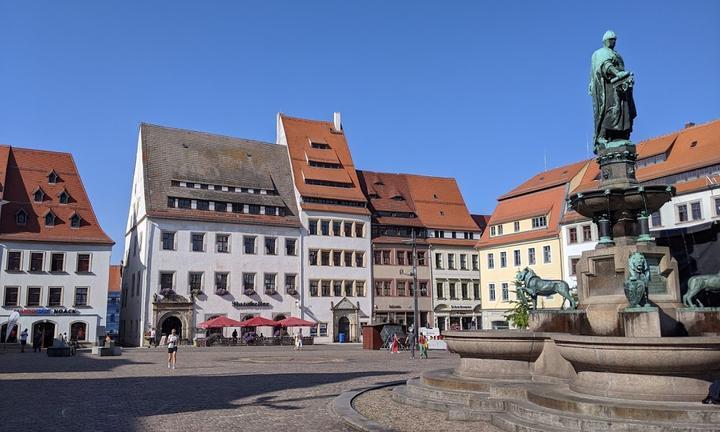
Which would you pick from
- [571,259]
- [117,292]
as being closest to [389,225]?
[571,259]

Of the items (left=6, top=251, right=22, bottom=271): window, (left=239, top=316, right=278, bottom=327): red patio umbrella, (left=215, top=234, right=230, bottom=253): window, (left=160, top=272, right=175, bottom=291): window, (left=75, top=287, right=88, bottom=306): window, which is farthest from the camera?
(left=215, top=234, right=230, bottom=253): window

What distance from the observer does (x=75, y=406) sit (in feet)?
40.5

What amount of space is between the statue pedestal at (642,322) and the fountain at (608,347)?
0.05 feet

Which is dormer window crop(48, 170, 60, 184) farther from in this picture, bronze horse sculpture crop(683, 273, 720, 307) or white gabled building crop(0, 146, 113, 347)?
bronze horse sculpture crop(683, 273, 720, 307)

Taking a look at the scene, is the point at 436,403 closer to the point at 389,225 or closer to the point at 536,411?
the point at 536,411

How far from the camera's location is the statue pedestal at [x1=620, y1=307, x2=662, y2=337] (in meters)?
9.52

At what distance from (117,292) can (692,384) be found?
328 ft

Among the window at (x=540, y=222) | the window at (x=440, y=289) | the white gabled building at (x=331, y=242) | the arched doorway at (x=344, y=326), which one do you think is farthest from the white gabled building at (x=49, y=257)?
the window at (x=540, y=222)

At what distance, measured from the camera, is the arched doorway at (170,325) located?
155 ft

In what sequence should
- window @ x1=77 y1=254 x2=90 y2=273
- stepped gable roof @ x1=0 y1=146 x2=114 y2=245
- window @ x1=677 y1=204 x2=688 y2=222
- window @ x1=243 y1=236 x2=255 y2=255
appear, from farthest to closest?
window @ x1=243 y1=236 x2=255 y2=255
window @ x1=77 y1=254 x2=90 y2=273
stepped gable roof @ x1=0 y1=146 x2=114 y2=245
window @ x1=677 y1=204 x2=688 y2=222

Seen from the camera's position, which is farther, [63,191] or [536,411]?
[63,191]

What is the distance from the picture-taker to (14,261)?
43.6 metres

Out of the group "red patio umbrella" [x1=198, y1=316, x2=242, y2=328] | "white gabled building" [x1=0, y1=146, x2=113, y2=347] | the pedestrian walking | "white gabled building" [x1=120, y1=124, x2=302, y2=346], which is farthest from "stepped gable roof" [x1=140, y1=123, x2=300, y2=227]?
the pedestrian walking

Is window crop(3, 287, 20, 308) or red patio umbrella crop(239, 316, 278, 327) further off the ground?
window crop(3, 287, 20, 308)
